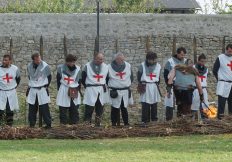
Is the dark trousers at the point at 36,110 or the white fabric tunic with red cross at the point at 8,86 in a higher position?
the white fabric tunic with red cross at the point at 8,86

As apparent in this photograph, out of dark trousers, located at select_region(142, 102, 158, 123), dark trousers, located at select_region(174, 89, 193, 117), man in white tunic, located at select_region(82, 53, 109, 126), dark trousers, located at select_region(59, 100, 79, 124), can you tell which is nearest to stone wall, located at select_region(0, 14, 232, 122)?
dark trousers, located at select_region(142, 102, 158, 123)

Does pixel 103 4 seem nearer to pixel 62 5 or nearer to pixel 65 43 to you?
pixel 62 5

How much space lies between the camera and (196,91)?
61.2 ft

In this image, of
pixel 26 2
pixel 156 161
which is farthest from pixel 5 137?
pixel 26 2

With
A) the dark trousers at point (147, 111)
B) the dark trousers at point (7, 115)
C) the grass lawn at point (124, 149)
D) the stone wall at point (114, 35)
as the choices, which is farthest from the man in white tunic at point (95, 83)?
the stone wall at point (114, 35)

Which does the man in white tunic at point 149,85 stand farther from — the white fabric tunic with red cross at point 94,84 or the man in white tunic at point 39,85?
the man in white tunic at point 39,85

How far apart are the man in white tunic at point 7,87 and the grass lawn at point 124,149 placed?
8.68 ft

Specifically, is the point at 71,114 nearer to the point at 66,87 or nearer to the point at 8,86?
the point at 66,87

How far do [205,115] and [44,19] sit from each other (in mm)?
8305

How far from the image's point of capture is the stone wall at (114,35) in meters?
24.8

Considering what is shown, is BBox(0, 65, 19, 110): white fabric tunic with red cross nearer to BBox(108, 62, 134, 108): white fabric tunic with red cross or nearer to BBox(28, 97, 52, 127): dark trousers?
BBox(28, 97, 52, 127): dark trousers

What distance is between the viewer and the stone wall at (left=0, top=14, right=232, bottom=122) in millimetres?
24781

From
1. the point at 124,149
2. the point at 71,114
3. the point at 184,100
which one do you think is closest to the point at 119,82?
the point at 71,114

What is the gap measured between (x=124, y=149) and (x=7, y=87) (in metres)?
5.22
